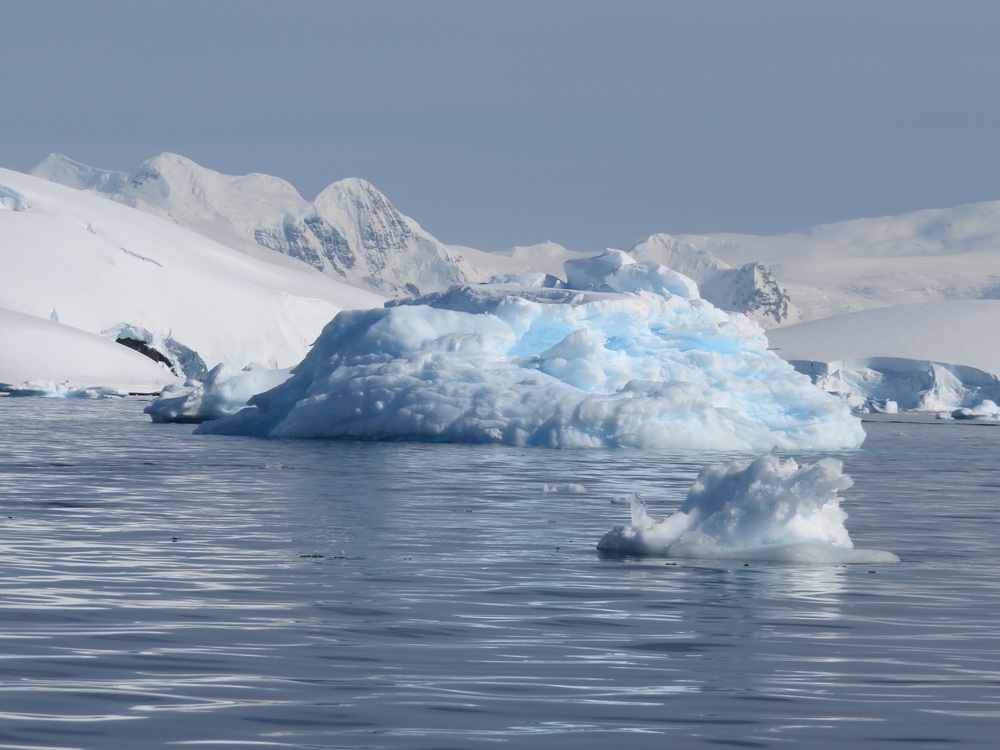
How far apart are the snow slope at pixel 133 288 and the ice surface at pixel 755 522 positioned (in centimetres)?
8802

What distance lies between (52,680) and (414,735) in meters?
1.83

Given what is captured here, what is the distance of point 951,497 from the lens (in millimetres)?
19453

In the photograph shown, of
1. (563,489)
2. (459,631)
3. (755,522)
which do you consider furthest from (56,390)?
(459,631)

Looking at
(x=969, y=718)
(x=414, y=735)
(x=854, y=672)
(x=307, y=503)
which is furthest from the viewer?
(x=307, y=503)

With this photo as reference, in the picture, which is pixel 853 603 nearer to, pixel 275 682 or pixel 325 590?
pixel 325 590

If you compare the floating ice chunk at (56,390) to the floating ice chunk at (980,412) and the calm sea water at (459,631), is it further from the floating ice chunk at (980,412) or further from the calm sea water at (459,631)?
the calm sea water at (459,631)

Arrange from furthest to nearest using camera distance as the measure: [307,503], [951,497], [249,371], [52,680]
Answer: [249,371], [951,497], [307,503], [52,680]

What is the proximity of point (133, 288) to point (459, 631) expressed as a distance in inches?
4092

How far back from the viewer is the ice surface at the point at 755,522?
11.1 m

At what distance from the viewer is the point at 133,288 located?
108562 millimetres

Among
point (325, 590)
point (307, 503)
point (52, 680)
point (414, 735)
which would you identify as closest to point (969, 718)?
point (414, 735)

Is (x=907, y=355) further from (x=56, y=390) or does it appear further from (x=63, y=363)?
(x=56, y=390)

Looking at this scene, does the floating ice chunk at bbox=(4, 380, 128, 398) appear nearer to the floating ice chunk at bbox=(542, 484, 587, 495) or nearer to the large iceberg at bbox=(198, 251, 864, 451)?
the large iceberg at bbox=(198, 251, 864, 451)

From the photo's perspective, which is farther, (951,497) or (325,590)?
(951,497)
